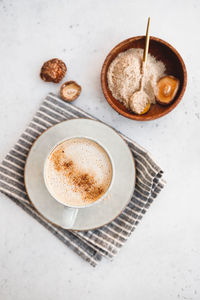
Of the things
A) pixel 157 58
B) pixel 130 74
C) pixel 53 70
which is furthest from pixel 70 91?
pixel 157 58

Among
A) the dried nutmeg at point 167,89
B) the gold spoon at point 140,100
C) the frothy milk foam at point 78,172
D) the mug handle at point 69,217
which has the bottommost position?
the mug handle at point 69,217

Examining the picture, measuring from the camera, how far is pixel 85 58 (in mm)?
1191

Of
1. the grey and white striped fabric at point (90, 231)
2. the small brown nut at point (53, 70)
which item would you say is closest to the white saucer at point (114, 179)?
the grey and white striped fabric at point (90, 231)

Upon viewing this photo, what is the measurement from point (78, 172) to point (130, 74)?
0.41m

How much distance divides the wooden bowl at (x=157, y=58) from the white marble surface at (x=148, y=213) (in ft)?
0.26

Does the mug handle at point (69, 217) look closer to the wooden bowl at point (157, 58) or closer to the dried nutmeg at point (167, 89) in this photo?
the wooden bowl at point (157, 58)

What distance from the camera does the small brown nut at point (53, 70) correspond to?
1.12 meters

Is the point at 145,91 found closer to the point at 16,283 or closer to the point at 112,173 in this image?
the point at 112,173

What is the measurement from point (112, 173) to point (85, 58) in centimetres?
51

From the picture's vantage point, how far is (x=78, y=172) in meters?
0.97

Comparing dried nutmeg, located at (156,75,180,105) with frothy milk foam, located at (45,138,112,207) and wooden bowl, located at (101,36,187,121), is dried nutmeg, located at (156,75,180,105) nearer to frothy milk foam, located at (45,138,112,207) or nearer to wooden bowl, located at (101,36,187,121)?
wooden bowl, located at (101,36,187,121)

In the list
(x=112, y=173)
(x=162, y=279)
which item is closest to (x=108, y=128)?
(x=112, y=173)

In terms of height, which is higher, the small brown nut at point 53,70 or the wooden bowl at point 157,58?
Result: the wooden bowl at point 157,58

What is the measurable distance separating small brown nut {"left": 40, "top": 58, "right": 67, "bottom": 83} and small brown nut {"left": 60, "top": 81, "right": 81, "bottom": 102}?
0.12 feet
